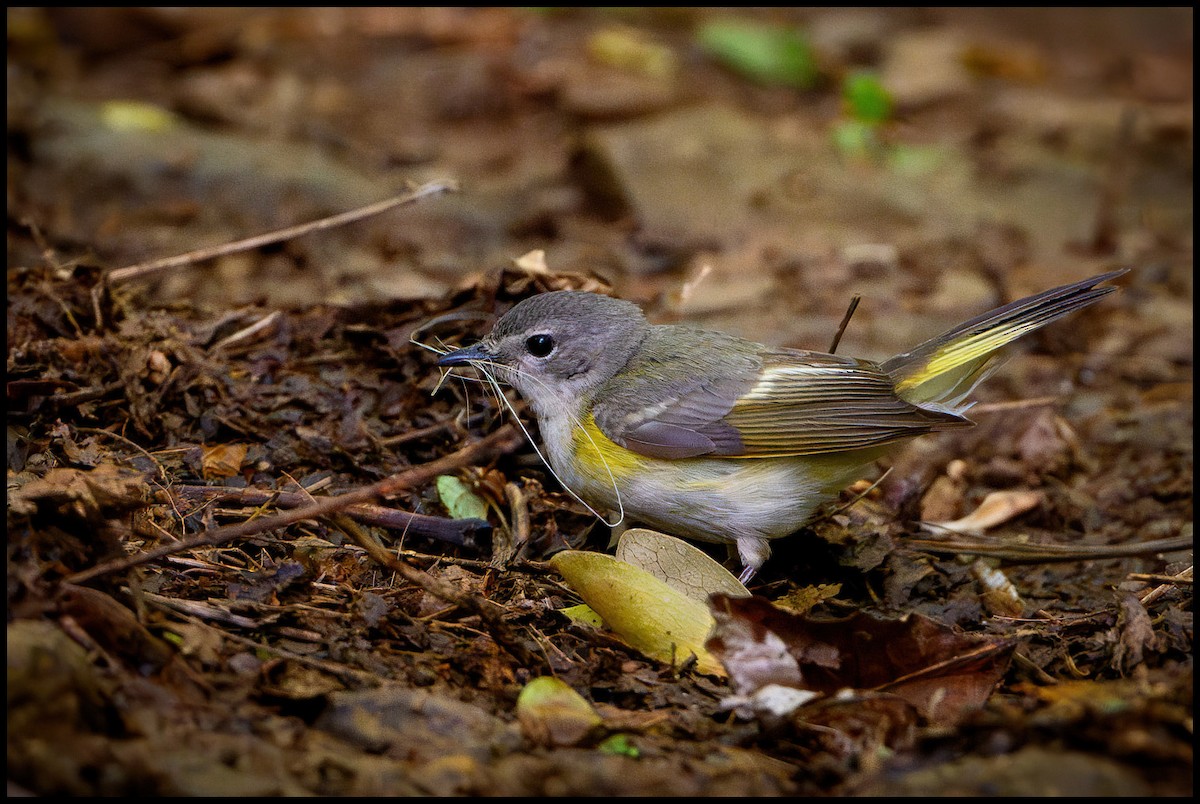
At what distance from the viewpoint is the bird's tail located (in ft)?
14.2

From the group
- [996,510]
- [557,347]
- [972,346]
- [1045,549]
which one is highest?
[972,346]

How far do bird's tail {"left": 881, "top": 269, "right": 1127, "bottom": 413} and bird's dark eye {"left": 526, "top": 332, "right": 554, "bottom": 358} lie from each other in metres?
1.42

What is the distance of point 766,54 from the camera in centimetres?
1105

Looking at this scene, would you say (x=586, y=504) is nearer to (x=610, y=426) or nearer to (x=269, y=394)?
(x=610, y=426)


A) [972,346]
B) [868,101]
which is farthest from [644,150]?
[972,346]

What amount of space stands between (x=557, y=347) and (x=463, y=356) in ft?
1.32

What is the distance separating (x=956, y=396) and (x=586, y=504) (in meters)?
1.68

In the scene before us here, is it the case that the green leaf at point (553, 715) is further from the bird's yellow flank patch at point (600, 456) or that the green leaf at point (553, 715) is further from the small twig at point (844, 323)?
the small twig at point (844, 323)

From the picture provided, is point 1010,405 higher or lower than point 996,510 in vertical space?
higher

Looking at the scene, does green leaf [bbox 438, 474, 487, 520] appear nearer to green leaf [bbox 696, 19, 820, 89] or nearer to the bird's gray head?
the bird's gray head

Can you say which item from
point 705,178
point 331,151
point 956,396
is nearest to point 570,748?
point 956,396

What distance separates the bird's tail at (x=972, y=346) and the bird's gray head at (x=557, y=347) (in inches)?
46.4

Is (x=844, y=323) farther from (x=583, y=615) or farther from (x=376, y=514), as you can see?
(x=376, y=514)

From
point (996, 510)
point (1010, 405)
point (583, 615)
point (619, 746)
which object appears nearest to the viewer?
point (619, 746)
